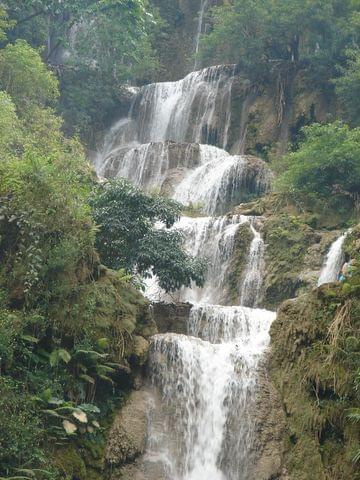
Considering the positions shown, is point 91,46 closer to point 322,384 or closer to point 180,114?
point 180,114

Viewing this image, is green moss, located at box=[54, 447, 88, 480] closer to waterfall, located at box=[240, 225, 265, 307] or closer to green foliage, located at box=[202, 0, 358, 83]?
waterfall, located at box=[240, 225, 265, 307]

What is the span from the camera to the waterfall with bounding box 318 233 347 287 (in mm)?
15516

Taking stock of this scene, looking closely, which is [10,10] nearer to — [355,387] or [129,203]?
[129,203]

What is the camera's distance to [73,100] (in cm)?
3039

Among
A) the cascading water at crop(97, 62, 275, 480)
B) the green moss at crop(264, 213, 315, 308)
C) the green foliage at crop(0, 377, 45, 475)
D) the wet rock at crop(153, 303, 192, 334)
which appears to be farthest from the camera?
the green moss at crop(264, 213, 315, 308)

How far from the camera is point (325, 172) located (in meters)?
18.8

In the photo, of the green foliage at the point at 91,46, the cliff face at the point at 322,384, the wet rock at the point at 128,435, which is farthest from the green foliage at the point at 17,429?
the green foliage at the point at 91,46

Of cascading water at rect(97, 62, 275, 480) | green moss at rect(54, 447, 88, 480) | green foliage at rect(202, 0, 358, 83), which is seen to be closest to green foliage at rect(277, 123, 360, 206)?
cascading water at rect(97, 62, 275, 480)

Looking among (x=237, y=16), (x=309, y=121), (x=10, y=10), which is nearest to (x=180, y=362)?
(x=309, y=121)

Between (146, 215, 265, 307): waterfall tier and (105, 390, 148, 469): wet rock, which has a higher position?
(146, 215, 265, 307): waterfall tier

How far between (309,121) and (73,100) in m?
12.3

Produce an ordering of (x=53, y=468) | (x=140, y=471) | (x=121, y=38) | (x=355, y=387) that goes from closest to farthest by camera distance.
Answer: (x=53, y=468) < (x=355, y=387) < (x=140, y=471) < (x=121, y=38)

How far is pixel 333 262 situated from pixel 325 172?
13.4 feet

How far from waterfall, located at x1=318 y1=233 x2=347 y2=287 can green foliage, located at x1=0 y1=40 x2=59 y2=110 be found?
1261 centimetres
